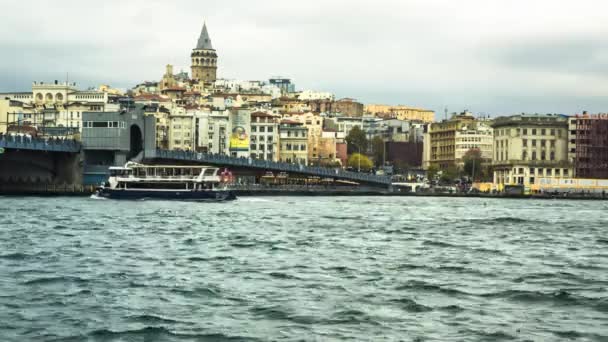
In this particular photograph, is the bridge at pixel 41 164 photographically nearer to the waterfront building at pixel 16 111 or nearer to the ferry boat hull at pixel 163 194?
the ferry boat hull at pixel 163 194

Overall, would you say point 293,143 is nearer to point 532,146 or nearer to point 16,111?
point 532,146

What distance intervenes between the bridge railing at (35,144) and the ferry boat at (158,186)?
8.93 m

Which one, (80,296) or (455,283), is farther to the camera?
(455,283)

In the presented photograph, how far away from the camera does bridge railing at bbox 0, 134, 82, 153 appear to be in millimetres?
96062

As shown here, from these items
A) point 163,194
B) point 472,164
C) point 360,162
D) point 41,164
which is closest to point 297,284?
point 163,194

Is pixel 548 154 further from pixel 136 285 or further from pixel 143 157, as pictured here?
pixel 136 285

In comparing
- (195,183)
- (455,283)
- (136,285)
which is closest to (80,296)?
(136,285)

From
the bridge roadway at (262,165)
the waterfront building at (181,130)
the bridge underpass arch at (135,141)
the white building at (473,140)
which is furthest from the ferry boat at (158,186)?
the white building at (473,140)

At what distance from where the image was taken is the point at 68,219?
57625 millimetres

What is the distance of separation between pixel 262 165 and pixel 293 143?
40.6 m

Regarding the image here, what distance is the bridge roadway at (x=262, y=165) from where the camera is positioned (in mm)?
117062

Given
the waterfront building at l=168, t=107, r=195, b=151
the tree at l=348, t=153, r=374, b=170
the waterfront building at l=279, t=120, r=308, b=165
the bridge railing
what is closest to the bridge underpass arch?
the bridge railing

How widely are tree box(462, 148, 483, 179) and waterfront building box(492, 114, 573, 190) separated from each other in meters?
9.52

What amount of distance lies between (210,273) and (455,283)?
21.5ft
